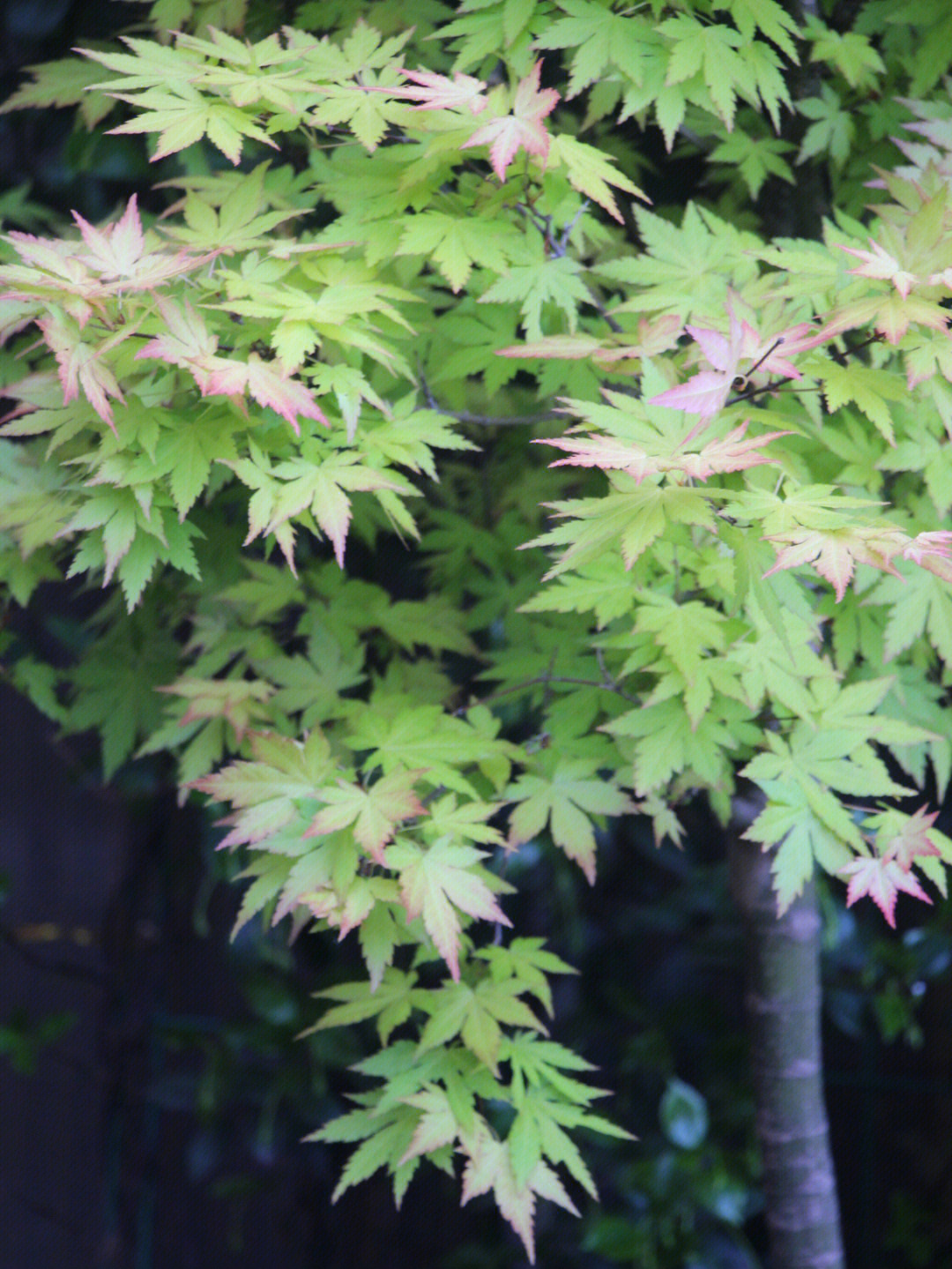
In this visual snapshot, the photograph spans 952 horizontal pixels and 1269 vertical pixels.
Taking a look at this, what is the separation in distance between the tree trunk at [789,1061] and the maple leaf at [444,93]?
976 millimetres

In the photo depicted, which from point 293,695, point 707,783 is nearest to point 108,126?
point 293,695

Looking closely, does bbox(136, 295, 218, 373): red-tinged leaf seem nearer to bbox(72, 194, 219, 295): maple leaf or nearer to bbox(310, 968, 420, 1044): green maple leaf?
bbox(72, 194, 219, 295): maple leaf

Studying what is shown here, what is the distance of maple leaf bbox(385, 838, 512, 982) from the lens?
108 centimetres

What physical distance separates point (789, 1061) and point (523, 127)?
49.3 inches

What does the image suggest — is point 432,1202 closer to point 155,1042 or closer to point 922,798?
point 155,1042

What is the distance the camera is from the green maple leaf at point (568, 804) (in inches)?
48.6

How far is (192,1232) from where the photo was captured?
2699 mm

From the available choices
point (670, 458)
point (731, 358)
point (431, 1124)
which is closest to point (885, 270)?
point (731, 358)

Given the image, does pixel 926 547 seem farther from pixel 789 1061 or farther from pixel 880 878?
pixel 789 1061

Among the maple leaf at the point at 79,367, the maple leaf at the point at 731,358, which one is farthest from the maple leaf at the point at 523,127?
the maple leaf at the point at 79,367

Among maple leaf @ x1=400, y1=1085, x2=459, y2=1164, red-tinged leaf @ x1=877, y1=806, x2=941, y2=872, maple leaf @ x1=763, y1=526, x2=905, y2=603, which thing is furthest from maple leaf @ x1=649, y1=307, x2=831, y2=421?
maple leaf @ x1=400, y1=1085, x2=459, y2=1164

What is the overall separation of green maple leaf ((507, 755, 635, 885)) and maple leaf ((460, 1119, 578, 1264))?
11.5 inches

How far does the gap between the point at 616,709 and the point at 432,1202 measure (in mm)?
1720

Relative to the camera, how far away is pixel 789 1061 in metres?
1.61
